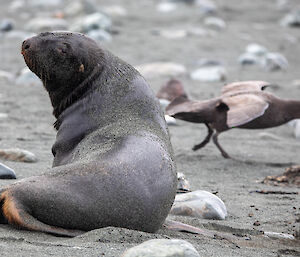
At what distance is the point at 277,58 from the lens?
1154 centimetres

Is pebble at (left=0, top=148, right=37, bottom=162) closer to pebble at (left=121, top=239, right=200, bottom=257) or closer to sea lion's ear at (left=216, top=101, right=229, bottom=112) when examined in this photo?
sea lion's ear at (left=216, top=101, right=229, bottom=112)

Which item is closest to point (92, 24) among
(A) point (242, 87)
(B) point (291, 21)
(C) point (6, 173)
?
(B) point (291, 21)

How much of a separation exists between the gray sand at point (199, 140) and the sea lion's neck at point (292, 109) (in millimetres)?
392

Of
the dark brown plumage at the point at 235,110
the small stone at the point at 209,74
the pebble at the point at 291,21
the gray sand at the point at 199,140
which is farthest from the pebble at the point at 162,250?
the pebble at the point at 291,21

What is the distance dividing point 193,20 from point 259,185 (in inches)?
373

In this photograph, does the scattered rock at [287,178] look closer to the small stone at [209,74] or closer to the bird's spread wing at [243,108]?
the bird's spread wing at [243,108]

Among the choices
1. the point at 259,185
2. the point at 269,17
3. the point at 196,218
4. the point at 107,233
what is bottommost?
the point at 269,17

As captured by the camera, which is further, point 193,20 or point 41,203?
point 193,20

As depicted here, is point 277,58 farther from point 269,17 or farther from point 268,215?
point 268,215

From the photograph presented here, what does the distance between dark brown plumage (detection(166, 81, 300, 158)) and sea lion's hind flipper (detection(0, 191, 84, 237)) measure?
9.17ft

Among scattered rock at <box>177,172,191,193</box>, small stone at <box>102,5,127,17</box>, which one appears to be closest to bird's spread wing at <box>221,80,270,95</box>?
scattered rock at <box>177,172,191,193</box>

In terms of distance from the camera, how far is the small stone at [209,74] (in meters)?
10.0

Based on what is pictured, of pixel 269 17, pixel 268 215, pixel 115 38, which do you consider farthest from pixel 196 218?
pixel 269 17

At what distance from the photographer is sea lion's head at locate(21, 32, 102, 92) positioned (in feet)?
14.0
